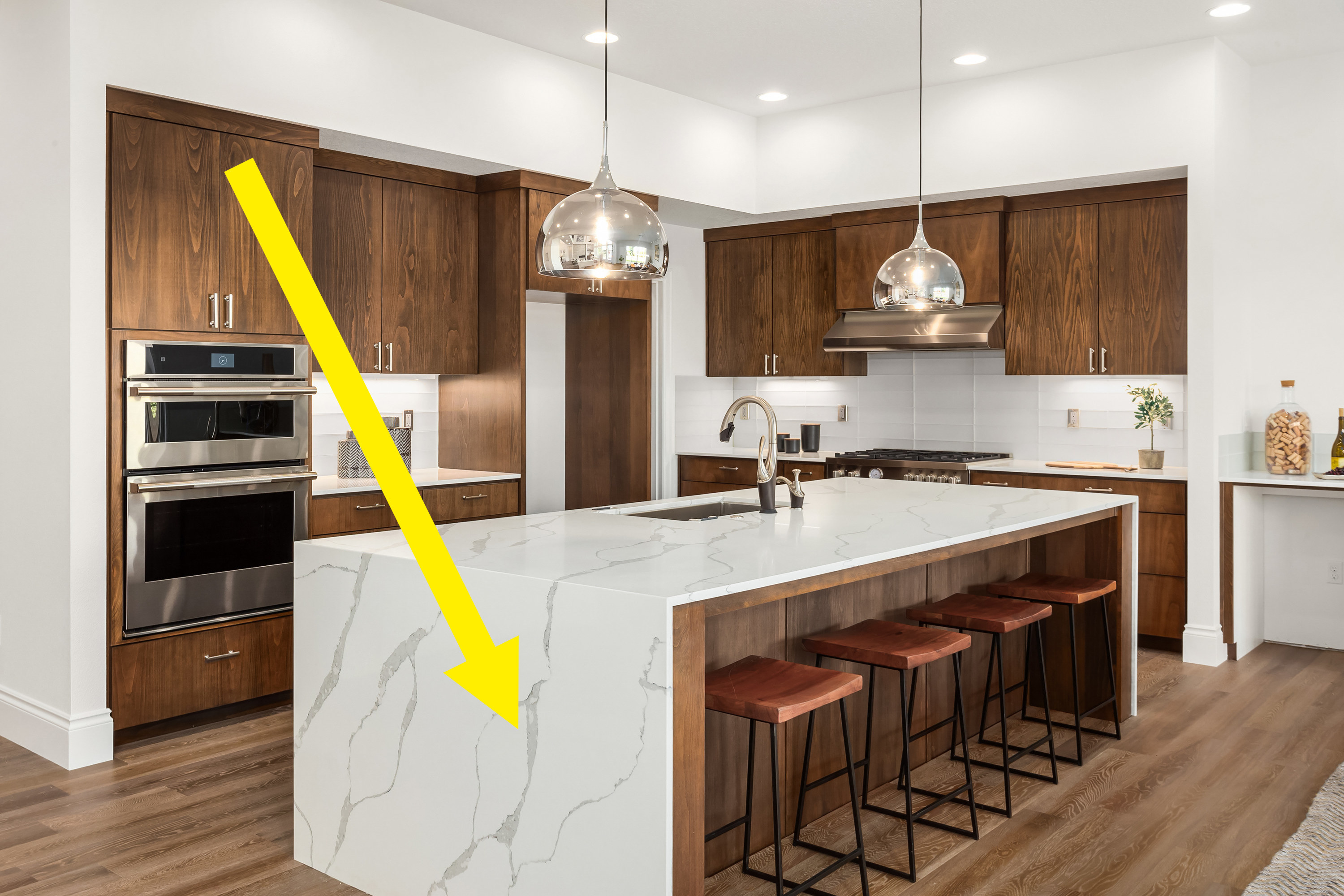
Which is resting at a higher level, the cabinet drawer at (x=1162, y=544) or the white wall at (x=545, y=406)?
the white wall at (x=545, y=406)

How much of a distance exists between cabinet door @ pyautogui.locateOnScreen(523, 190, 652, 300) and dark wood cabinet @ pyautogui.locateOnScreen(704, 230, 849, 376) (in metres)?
1.33

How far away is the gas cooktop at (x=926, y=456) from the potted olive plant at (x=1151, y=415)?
2.53 ft

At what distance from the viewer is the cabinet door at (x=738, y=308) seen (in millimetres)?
6852

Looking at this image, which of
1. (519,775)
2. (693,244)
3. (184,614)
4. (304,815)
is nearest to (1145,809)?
(519,775)

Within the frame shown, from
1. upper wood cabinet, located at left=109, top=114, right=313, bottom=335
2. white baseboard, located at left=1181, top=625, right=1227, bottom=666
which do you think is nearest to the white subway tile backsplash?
white baseboard, located at left=1181, top=625, right=1227, bottom=666

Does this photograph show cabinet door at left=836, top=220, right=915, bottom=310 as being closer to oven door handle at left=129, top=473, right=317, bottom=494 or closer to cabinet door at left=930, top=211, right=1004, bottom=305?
cabinet door at left=930, top=211, right=1004, bottom=305

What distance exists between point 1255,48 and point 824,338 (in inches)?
102

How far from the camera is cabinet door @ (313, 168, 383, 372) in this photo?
474cm

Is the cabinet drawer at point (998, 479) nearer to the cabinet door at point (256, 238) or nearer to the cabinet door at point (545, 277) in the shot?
the cabinet door at point (545, 277)

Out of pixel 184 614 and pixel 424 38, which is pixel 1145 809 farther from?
pixel 424 38

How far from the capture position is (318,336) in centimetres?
408

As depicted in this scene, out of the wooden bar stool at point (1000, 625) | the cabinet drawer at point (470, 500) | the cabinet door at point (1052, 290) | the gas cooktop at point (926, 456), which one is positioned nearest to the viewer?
the wooden bar stool at point (1000, 625)

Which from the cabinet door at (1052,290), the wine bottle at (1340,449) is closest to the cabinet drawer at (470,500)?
the cabinet door at (1052,290)

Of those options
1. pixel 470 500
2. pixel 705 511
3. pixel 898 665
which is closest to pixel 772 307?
pixel 470 500
